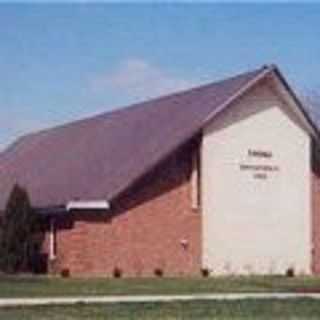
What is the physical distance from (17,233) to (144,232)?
14.4 feet

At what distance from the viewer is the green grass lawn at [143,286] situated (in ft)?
92.7

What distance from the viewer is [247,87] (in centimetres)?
3831

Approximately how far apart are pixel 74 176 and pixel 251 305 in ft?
59.3

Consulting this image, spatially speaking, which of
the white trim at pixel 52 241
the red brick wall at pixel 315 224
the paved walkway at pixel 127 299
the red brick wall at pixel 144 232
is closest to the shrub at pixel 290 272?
the red brick wall at pixel 315 224

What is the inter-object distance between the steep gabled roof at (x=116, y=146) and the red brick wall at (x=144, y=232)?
686 mm

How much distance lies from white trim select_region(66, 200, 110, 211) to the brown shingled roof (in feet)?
0.66

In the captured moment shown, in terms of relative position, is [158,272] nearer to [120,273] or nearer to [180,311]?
[120,273]

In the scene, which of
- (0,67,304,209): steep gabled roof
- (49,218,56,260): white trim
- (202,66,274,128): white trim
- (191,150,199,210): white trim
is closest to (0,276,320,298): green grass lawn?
(191,150,199,210): white trim

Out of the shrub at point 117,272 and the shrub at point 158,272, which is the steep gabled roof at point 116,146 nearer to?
the shrub at point 117,272

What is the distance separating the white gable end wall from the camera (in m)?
38.5

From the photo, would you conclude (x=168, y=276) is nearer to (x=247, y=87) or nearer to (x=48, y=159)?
(x=247, y=87)

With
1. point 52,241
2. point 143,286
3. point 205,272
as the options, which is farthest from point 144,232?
point 143,286

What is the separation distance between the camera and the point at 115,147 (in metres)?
40.7

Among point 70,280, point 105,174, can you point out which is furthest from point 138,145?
point 70,280
